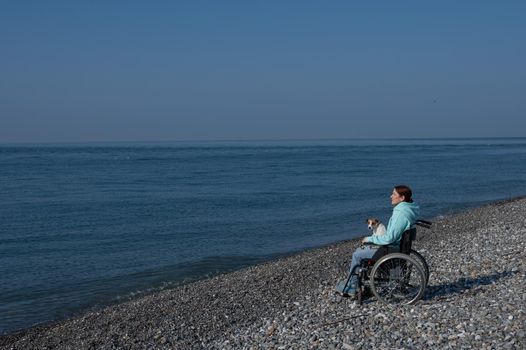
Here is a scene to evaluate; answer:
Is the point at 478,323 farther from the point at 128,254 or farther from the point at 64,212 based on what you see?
the point at 64,212

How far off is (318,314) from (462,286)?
96.0 inches

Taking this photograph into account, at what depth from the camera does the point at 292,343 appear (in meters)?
7.56

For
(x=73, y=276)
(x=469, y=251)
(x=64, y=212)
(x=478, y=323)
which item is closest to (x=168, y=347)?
(x=478, y=323)

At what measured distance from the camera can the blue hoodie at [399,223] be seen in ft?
27.4

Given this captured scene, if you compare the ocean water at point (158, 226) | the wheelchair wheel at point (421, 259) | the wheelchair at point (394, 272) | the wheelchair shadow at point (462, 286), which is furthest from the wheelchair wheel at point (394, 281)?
the ocean water at point (158, 226)

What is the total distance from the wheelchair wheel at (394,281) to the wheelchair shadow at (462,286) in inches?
21.1

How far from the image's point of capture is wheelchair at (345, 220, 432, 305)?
8422 mm

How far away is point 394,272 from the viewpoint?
334 inches

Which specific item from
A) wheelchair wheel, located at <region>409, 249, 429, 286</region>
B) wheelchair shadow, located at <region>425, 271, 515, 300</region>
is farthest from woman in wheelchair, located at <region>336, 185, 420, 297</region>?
wheelchair shadow, located at <region>425, 271, 515, 300</region>

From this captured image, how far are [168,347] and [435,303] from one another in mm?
3812

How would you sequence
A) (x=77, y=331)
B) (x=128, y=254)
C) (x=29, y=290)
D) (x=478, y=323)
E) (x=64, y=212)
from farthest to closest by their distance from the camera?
(x=64, y=212)
(x=128, y=254)
(x=29, y=290)
(x=77, y=331)
(x=478, y=323)

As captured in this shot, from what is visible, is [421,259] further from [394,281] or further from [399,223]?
[399,223]

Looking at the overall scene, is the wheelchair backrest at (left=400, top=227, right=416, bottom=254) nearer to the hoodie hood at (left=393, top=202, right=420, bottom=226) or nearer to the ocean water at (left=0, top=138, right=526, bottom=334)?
the hoodie hood at (left=393, top=202, right=420, bottom=226)

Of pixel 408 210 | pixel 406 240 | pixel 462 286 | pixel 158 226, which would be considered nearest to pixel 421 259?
pixel 406 240
